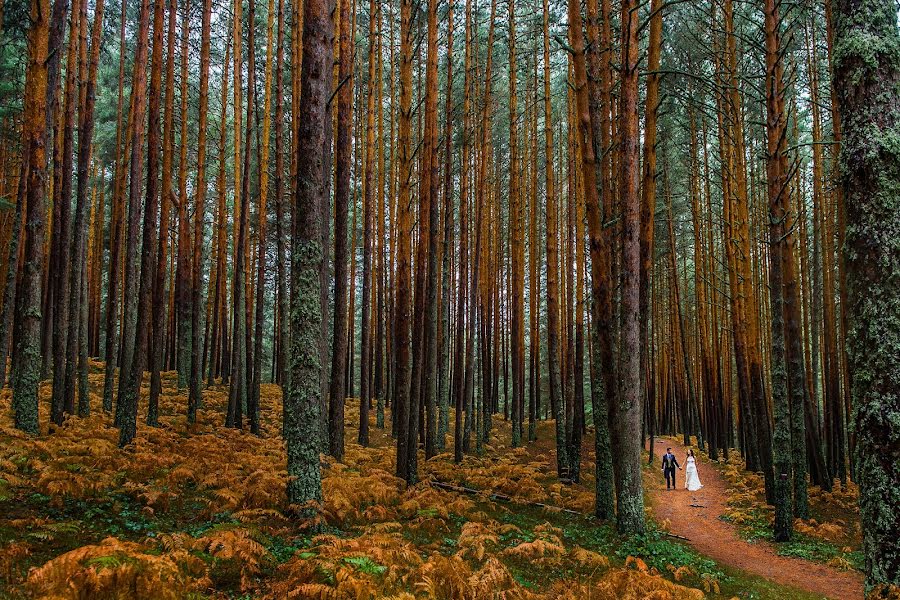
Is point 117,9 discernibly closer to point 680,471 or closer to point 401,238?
point 401,238

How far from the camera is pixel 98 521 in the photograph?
527 centimetres

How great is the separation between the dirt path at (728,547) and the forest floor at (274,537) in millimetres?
214

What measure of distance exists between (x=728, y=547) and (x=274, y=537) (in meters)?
8.48

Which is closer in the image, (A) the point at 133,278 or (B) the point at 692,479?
(A) the point at 133,278

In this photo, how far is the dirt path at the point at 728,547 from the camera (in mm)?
7676

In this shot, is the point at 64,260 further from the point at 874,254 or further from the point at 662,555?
the point at 874,254

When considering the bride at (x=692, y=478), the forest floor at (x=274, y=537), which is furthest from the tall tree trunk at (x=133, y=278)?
the bride at (x=692, y=478)

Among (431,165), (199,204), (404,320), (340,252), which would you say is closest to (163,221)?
(199,204)

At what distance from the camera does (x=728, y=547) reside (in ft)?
32.1

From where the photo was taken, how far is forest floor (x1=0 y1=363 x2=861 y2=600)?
3879mm

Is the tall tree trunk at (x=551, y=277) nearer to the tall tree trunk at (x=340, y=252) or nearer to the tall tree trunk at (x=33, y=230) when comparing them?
the tall tree trunk at (x=340, y=252)

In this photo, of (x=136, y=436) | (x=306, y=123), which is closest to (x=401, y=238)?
(x=306, y=123)

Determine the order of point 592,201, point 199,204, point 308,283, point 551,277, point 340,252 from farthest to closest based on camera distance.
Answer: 1. point 199,204
2. point 551,277
3. point 340,252
4. point 592,201
5. point 308,283

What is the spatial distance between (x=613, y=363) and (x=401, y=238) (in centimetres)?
A: 440
